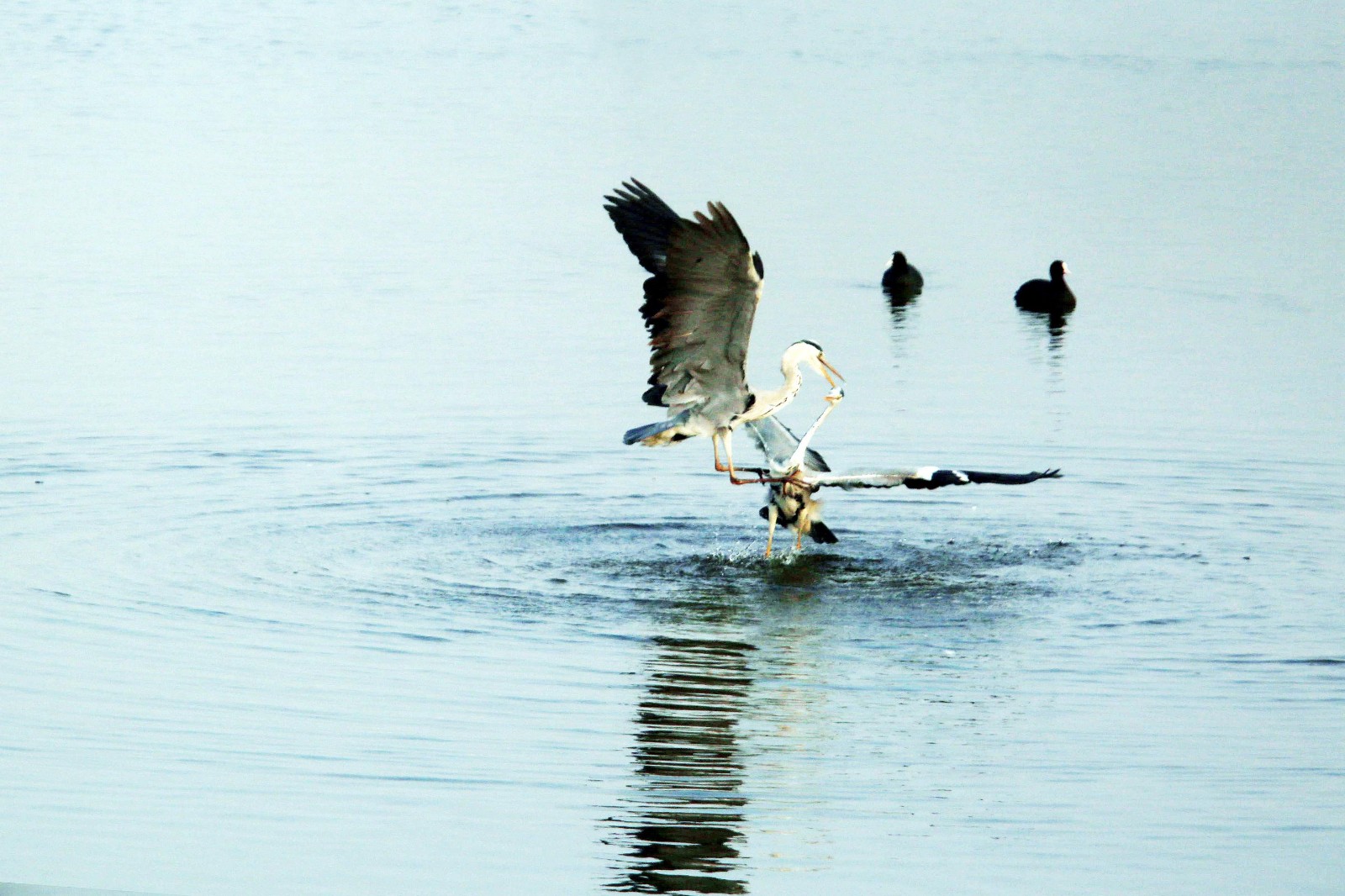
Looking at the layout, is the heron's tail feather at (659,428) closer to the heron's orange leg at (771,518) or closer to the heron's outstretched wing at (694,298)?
the heron's outstretched wing at (694,298)

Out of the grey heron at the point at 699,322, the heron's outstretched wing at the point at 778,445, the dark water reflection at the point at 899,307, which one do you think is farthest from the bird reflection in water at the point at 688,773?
the dark water reflection at the point at 899,307

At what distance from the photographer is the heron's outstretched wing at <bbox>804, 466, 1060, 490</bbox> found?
36.2 feet

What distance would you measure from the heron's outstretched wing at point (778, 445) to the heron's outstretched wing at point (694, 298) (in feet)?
1.61

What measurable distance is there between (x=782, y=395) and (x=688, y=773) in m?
3.68

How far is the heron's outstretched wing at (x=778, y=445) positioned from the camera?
12.5 m

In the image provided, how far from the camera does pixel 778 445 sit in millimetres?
12570

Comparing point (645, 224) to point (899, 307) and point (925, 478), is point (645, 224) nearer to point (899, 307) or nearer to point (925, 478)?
point (925, 478)

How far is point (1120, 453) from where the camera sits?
51.3 feet

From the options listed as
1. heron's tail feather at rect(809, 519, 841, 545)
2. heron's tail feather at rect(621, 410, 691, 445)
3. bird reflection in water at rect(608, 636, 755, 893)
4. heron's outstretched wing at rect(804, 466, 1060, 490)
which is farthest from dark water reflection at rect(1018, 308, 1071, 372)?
bird reflection in water at rect(608, 636, 755, 893)

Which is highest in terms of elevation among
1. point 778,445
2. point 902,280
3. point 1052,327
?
point 902,280

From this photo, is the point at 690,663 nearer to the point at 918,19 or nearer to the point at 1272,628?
the point at 1272,628

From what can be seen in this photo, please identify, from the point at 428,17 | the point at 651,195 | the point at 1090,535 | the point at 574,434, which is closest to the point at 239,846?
the point at 651,195

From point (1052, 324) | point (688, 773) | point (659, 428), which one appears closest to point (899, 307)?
point (1052, 324)

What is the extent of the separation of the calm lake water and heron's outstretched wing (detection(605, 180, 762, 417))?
41.9 inches
